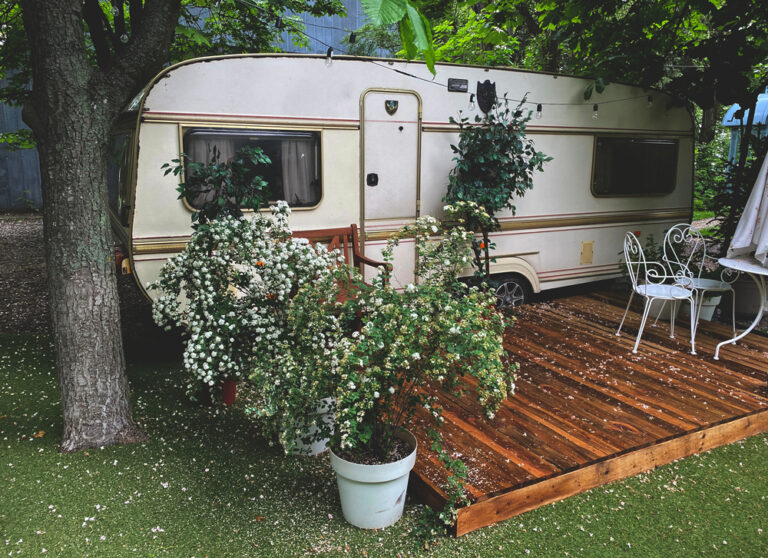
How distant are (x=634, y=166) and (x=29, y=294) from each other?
7.36 metres

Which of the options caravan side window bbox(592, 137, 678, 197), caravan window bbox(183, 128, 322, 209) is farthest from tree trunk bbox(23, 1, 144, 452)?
caravan side window bbox(592, 137, 678, 197)

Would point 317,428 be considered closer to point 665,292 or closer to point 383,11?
point 383,11

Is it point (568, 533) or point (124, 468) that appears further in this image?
point (124, 468)

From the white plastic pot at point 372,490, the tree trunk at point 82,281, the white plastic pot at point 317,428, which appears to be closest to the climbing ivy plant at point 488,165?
A: the white plastic pot at point 317,428

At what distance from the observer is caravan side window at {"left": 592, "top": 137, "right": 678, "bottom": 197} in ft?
21.7

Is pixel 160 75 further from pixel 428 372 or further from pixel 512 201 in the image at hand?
pixel 512 201

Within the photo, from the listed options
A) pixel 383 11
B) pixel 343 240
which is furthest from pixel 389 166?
pixel 383 11

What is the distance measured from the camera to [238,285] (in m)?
3.71

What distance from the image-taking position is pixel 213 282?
3.61 meters

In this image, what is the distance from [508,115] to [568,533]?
13.7 feet

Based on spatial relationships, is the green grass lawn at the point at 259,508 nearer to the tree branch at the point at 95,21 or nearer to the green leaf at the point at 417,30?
the green leaf at the point at 417,30

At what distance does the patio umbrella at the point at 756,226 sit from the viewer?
188 inches

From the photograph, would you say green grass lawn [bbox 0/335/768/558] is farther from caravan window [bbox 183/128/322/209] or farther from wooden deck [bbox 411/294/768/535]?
caravan window [bbox 183/128/322/209]

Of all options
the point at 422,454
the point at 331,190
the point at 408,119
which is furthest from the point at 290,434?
the point at 408,119
